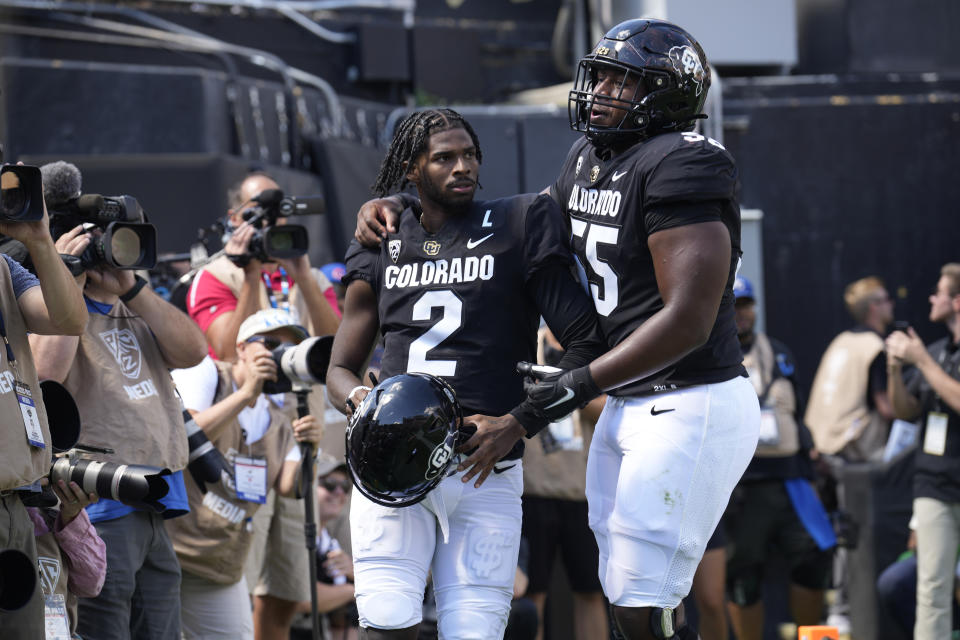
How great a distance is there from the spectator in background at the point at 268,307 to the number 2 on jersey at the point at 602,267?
2.24 meters

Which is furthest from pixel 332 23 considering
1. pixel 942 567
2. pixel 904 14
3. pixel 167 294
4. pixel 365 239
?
pixel 365 239

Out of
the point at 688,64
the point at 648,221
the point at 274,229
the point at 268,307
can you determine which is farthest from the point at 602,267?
the point at 268,307

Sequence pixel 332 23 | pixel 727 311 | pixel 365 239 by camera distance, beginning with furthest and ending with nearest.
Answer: pixel 332 23
pixel 365 239
pixel 727 311

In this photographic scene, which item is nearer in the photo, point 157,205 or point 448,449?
point 448,449

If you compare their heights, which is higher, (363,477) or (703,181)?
(703,181)

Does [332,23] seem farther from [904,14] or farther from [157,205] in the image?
[904,14]

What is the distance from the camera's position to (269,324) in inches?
219

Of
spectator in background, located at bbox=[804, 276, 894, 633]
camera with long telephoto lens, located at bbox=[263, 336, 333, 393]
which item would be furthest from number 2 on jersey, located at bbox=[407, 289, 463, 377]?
spectator in background, located at bbox=[804, 276, 894, 633]

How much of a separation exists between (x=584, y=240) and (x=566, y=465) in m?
3.04

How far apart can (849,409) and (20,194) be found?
20.8 ft

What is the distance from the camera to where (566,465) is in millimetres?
6875

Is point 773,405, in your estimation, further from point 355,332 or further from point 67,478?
point 67,478

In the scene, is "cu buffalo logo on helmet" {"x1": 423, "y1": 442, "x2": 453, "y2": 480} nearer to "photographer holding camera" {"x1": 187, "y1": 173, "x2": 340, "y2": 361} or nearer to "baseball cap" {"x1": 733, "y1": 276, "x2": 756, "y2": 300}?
"photographer holding camera" {"x1": 187, "y1": 173, "x2": 340, "y2": 361}

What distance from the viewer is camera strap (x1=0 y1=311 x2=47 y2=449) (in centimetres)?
389
